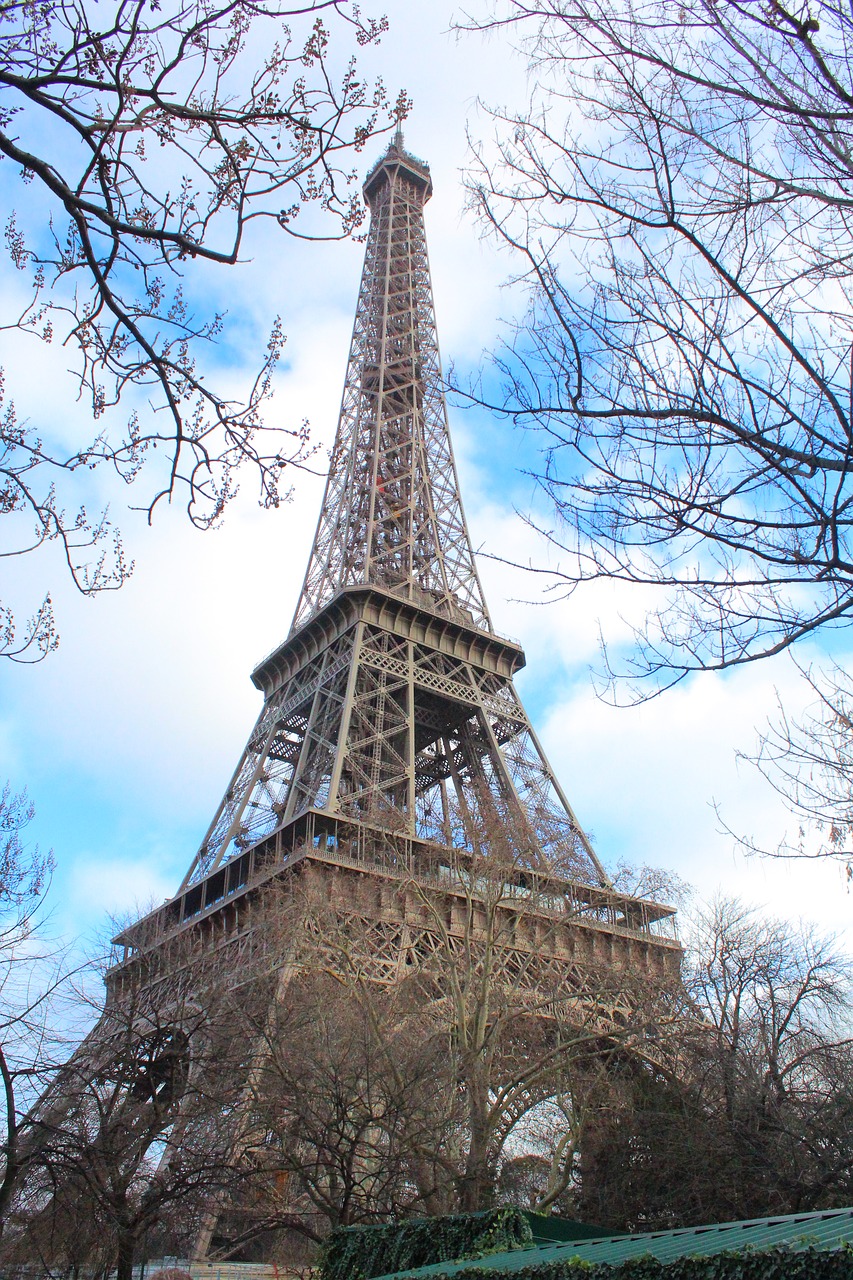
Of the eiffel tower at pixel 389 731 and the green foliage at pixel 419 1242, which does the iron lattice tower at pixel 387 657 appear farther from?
the green foliage at pixel 419 1242

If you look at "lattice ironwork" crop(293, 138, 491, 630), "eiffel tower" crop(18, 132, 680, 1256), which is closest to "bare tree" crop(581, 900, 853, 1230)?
"eiffel tower" crop(18, 132, 680, 1256)

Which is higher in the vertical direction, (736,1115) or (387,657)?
(387,657)

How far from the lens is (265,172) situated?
6.98m

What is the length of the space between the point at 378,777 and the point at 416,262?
36.5 m

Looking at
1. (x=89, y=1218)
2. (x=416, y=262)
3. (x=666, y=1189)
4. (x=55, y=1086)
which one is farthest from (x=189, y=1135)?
(x=416, y=262)

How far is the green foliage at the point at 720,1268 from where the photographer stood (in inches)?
308

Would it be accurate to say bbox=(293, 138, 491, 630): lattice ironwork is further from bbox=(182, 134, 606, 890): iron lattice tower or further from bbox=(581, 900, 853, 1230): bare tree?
bbox=(581, 900, 853, 1230): bare tree

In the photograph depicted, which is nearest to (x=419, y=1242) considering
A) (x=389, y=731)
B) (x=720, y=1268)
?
(x=720, y=1268)

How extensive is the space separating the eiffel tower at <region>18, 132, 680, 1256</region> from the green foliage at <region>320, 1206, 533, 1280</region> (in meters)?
5.04

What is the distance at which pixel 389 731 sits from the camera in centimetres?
3738

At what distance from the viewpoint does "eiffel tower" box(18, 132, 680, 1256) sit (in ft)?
86.9

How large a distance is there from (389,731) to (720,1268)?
28982 mm

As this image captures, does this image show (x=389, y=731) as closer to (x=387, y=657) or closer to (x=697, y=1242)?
(x=387, y=657)

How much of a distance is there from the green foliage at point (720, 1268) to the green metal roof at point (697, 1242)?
12 cm
